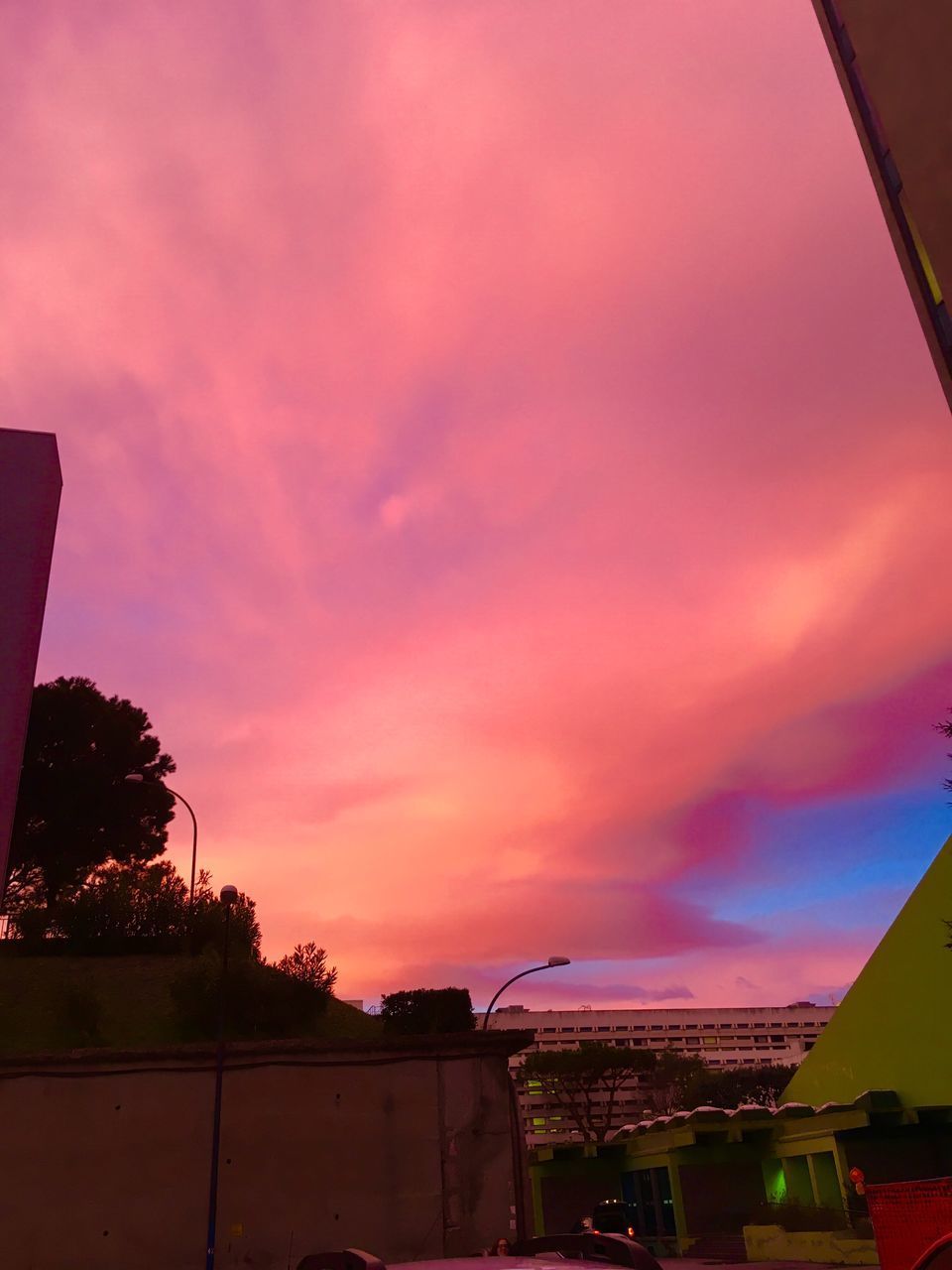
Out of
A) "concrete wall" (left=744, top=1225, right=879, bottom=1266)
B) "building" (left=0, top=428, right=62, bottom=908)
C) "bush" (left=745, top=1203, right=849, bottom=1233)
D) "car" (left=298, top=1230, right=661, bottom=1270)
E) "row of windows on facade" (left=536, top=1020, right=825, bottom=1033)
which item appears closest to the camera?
"car" (left=298, top=1230, right=661, bottom=1270)

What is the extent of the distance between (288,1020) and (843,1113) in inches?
813

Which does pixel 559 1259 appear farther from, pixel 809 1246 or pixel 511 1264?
pixel 809 1246

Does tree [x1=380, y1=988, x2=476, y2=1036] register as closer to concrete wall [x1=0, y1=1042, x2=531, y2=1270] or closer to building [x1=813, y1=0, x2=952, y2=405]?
concrete wall [x1=0, y1=1042, x2=531, y2=1270]

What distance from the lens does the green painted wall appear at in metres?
32.1

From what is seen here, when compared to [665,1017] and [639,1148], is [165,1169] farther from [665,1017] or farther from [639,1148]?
[665,1017]

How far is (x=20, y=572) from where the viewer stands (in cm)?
2494

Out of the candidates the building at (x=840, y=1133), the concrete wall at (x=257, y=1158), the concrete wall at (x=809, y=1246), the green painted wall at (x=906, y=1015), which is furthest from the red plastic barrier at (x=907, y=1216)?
the green painted wall at (x=906, y=1015)

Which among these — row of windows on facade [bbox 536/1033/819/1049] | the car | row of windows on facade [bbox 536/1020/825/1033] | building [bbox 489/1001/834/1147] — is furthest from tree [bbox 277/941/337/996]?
row of windows on facade [bbox 536/1033/819/1049]

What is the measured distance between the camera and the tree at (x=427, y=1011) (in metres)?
25.5

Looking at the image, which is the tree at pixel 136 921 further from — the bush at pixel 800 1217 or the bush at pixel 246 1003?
the bush at pixel 800 1217

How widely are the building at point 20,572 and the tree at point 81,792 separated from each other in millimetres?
11845

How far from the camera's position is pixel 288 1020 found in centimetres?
Answer: 2509

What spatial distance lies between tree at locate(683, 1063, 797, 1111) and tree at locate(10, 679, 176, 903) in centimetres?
7483

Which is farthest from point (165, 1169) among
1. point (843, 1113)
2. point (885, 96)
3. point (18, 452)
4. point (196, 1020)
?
point (885, 96)
